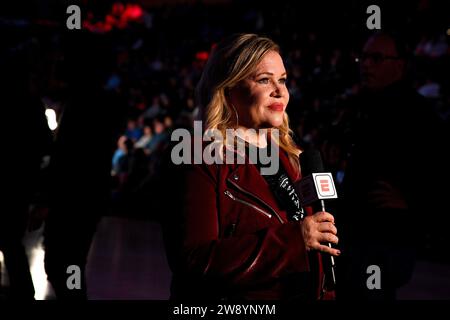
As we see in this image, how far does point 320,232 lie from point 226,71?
2.11ft

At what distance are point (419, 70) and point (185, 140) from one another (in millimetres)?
10955

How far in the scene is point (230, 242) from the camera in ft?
8.10

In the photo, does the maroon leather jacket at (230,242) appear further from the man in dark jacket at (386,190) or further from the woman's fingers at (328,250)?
the man in dark jacket at (386,190)

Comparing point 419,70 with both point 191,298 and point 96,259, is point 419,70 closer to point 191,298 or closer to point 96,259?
point 96,259

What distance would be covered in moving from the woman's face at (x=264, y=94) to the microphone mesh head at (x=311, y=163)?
0.56ft

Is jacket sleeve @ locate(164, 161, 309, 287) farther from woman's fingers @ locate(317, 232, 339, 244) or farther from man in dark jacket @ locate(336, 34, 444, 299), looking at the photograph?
man in dark jacket @ locate(336, 34, 444, 299)

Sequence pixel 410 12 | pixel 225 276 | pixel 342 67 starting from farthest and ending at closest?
Answer: pixel 410 12, pixel 342 67, pixel 225 276

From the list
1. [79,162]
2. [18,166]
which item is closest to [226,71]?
[79,162]

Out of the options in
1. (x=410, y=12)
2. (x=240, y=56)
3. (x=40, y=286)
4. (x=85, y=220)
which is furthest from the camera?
(x=410, y=12)

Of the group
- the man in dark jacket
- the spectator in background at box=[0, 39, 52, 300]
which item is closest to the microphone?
the man in dark jacket

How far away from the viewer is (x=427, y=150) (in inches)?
146

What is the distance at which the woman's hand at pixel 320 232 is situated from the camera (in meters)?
2.44

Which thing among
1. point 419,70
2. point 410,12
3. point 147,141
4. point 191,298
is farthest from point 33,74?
point 147,141

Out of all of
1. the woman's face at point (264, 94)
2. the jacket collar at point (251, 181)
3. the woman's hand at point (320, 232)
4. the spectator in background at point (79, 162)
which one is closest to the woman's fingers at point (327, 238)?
the woman's hand at point (320, 232)
